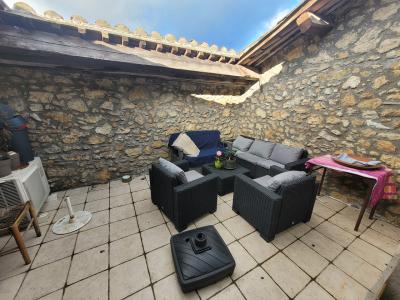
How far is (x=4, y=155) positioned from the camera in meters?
2.09

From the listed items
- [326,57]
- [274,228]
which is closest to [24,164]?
[274,228]

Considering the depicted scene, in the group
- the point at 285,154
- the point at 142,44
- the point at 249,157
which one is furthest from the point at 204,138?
the point at 142,44

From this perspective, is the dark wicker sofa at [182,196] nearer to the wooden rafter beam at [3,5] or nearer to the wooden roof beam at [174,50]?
the wooden roof beam at [174,50]

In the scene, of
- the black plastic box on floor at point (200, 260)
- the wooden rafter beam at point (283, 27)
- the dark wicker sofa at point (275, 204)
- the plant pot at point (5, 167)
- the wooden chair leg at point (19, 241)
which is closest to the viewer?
the black plastic box on floor at point (200, 260)

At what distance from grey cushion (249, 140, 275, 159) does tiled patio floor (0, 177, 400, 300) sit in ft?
4.59

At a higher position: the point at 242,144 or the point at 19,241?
the point at 242,144

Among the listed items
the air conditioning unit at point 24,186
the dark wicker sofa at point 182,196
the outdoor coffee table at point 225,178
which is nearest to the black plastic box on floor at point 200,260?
the dark wicker sofa at point 182,196

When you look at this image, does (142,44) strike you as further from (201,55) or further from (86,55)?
(201,55)

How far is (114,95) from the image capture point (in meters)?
3.13

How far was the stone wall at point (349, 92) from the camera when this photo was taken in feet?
7.01

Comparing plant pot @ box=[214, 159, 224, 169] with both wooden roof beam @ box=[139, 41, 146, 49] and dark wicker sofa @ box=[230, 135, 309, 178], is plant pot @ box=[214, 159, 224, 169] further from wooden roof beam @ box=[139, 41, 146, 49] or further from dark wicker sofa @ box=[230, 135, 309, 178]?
wooden roof beam @ box=[139, 41, 146, 49]

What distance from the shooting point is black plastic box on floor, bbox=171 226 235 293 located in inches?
54.4

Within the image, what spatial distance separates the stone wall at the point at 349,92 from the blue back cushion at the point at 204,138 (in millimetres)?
1589

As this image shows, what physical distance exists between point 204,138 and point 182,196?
240 cm
